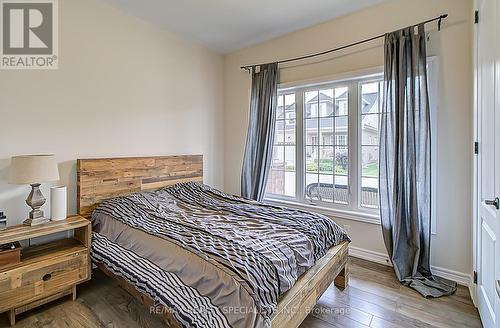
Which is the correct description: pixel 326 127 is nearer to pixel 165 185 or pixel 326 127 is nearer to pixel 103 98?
pixel 165 185

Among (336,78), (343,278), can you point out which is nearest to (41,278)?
(343,278)

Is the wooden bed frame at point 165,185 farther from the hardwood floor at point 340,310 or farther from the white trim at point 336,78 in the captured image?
the white trim at point 336,78

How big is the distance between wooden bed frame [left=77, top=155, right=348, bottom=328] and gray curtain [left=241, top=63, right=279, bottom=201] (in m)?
0.71

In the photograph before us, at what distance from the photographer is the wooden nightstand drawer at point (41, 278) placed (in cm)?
178

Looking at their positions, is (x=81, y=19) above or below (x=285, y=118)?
above

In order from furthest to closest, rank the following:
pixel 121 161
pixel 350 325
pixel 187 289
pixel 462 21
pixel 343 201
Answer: pixel 343 201 → pixel 121 161 → pixel 462 21 → pixel 350 325 → pixel 187 289

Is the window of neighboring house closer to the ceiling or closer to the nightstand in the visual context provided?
the ceiling

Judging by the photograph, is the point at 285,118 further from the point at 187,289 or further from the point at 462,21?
the point at 187,289

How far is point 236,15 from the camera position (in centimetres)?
301

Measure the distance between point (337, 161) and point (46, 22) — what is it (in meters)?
3.29

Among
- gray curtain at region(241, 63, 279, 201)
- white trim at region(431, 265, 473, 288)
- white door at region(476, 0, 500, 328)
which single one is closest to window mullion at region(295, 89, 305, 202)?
gray curtain at region(241, 63, 279, 201)

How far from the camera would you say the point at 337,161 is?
319 cm

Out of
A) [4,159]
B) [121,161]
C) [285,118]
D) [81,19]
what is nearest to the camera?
[4,159]

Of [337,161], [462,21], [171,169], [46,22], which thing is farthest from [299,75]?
[46,22]
